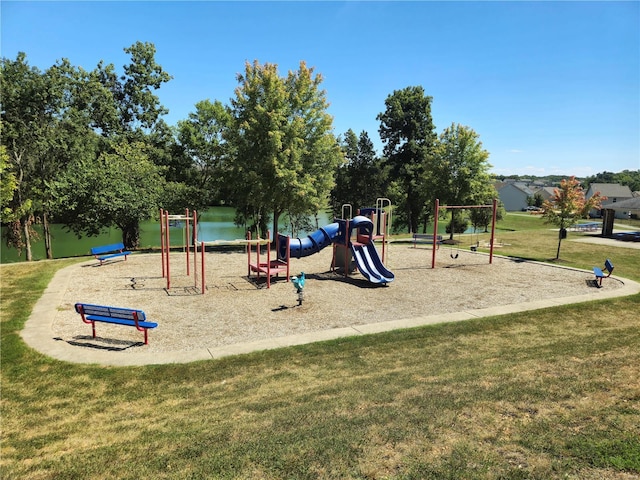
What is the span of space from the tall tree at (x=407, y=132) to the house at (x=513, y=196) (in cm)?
6974

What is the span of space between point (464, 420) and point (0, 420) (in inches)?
263

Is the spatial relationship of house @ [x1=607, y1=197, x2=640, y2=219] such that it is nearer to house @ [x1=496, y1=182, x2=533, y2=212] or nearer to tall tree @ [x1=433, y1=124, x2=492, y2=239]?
house @ [x1=496, y1=182, x2=533, y2=212]

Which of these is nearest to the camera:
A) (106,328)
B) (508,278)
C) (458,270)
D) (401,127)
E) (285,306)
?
(106,328)

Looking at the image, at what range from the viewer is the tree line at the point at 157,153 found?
24.0m

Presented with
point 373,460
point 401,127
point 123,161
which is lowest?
point 373,460

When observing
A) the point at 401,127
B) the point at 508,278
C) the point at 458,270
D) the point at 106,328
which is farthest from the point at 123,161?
the point at 401,127

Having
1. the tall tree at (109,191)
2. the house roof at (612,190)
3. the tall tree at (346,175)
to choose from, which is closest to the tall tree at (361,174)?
the tall tree at (346,175)

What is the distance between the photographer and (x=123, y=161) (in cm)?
2583

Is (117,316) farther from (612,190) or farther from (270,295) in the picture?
(612,190)

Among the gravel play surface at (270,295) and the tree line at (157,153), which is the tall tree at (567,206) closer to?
the gravel play surface at (270,295)

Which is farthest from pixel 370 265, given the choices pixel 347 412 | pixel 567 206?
pixel 567 206

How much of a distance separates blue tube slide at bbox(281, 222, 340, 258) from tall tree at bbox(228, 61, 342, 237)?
253 inches

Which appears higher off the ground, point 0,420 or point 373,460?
point 373,460

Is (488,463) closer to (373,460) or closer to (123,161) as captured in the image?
(373,460)
